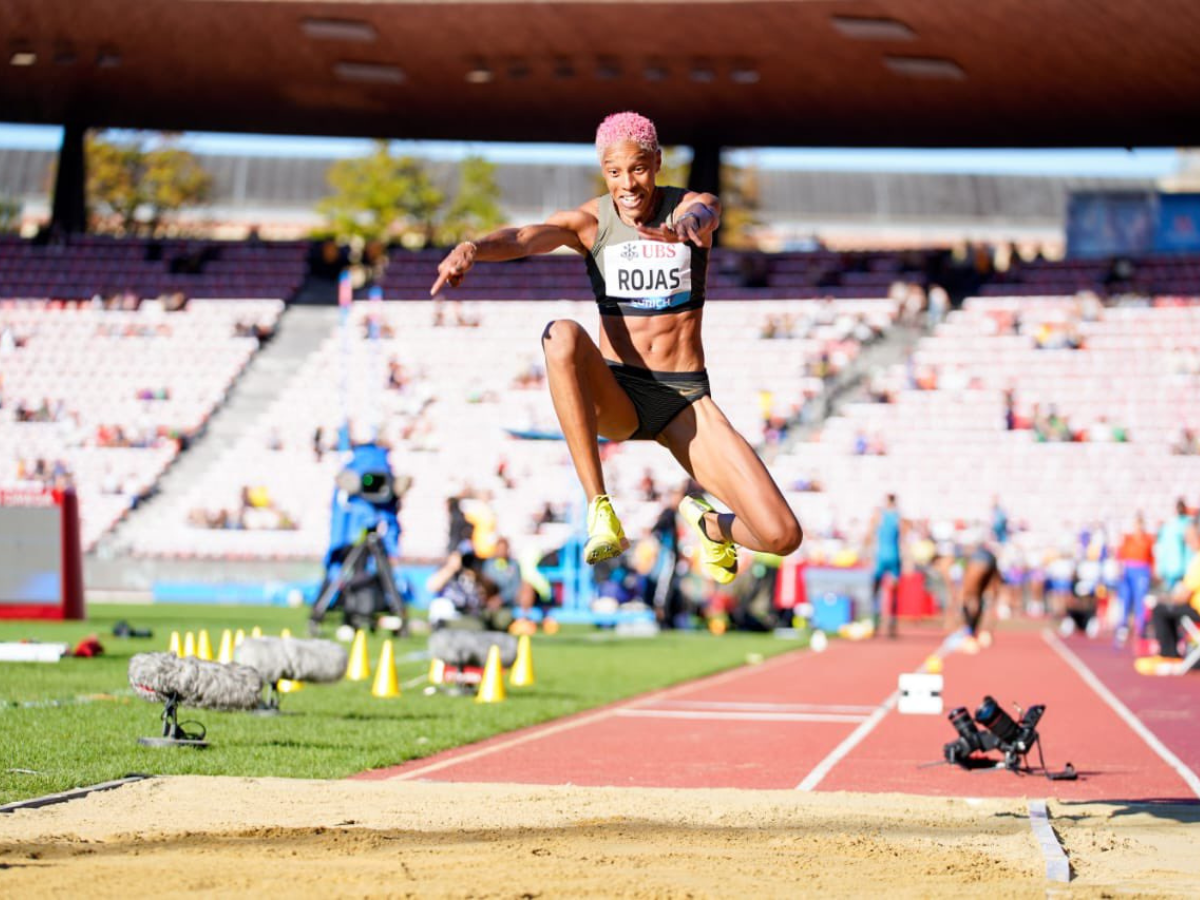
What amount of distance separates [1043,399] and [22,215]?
53956 millimetres

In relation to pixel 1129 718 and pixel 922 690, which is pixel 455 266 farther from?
pixel 1129 718

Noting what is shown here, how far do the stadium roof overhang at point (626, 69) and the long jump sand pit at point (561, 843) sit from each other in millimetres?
22900

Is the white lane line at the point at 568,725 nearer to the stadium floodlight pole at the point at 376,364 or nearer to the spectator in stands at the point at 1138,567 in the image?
the spectator in stands at the point at 1138,567

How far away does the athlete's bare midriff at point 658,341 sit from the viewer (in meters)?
7.57

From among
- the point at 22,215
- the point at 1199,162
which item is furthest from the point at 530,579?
the point at 1199,162

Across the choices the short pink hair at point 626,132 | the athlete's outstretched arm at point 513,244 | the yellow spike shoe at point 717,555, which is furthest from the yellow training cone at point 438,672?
the short pink hair at point 626,132

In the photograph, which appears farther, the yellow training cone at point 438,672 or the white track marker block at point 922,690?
the yellow training cone at point 438,672

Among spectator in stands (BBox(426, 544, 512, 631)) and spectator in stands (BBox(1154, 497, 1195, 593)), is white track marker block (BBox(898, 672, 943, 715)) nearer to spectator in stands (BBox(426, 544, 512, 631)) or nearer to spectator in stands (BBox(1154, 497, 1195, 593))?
spectator in stands (BBox(426, 544, 512, 631))

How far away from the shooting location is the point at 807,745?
11.1m

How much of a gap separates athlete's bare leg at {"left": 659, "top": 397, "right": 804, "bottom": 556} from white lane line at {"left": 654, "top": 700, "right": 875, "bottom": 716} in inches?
240

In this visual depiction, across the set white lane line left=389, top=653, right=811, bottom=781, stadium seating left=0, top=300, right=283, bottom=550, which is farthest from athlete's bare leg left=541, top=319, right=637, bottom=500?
stadium seating left=0, top=300, right=283, bottom=550

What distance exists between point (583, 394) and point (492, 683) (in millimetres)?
6096

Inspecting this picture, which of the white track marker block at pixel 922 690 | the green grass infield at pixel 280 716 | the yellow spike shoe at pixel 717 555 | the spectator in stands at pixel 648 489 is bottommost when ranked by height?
the green grass infield at pixel 280 716

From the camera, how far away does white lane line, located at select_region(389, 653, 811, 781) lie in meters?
9.38
